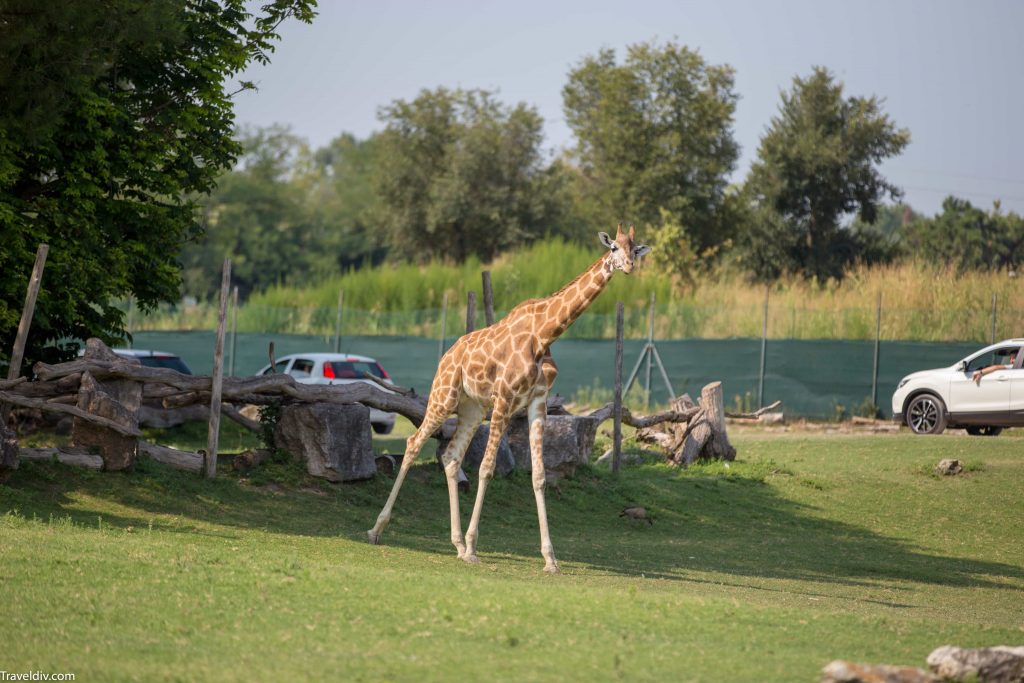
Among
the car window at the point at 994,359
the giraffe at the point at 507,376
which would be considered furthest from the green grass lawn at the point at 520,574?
the car window at the point at 994,359

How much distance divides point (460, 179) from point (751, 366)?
95.5 feet

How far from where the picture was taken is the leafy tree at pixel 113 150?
49.7 ft

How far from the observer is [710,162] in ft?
173

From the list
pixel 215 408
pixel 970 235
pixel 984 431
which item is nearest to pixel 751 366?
Answer: pixel 984 431

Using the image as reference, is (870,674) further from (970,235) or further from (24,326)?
(970,235)

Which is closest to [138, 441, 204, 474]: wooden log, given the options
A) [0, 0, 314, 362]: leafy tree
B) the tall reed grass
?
[0, 0, 314, 362]: leafy tree

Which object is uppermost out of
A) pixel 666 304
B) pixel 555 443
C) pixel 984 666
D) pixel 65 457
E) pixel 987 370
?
pixel 666 304

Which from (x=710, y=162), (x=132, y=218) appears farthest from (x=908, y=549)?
(x=710, y=162)

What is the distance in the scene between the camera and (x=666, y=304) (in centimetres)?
3625

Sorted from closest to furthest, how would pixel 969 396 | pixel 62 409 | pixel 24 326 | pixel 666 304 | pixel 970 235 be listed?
pixel 62 409
pixel 24 326
pixel 969 396
pixel 666 304
pixel 970 235

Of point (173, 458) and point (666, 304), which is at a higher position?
point (666, 304)

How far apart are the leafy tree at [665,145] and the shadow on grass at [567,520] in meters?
33.8

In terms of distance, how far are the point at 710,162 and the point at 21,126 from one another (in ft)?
132

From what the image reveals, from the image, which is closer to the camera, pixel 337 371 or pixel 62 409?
pixel 62 409
